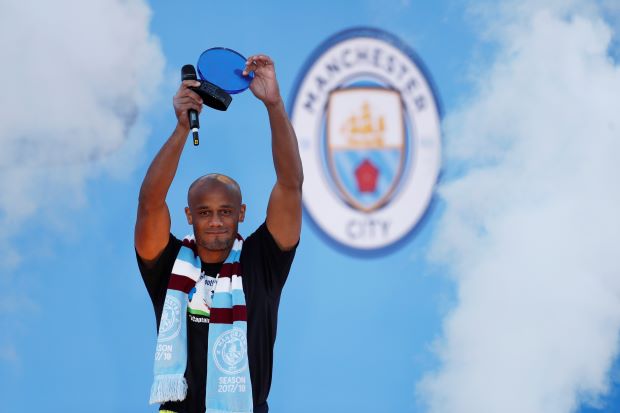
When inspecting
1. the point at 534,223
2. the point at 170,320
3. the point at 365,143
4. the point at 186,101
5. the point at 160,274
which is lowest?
the point at 170,320

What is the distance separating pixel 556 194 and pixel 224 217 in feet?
4.66

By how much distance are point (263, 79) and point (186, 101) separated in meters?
0.20

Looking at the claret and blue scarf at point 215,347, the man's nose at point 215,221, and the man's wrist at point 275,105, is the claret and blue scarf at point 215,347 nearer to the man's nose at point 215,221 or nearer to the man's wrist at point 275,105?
the man's nose at point 215,221

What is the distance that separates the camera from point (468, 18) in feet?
9.77

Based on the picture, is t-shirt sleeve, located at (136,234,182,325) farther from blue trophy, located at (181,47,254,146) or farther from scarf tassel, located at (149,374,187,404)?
blue trophy, located at (181,47,254,146)

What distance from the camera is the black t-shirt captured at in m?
2.04

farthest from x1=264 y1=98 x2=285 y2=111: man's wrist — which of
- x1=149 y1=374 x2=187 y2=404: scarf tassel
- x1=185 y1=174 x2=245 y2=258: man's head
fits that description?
x1=149 y1=374 x2=187 y2=404: scarf tassel

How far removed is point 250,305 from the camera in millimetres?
2057

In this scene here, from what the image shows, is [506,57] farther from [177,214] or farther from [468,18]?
[177,214]

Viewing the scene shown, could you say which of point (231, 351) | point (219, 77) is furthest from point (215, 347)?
point (219, 77)

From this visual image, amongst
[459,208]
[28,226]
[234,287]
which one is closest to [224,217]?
[234,287]

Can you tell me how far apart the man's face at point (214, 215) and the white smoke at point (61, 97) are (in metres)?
0.75

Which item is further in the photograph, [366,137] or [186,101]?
[366,137]

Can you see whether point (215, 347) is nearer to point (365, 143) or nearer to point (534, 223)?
point (365, 143)
